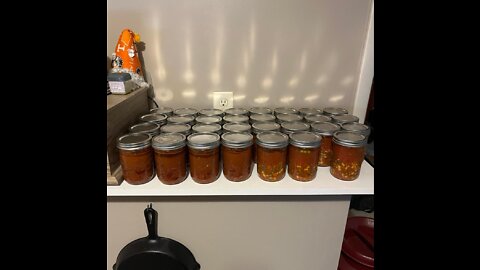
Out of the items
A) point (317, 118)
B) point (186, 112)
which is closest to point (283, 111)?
point (317, 118)

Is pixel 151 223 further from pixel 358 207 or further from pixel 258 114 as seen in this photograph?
pixel 358 207

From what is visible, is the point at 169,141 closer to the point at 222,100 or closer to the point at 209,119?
the point at 209,119

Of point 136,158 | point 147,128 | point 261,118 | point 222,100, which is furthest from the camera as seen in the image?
point 222,100

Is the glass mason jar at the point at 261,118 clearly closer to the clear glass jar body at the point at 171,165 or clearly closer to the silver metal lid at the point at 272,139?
the silver metal lid at the point at 272,139

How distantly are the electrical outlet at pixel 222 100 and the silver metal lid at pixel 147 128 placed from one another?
0.27 meters

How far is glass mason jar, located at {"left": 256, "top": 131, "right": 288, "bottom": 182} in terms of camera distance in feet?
2.34

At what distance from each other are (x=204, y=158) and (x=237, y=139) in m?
0.10

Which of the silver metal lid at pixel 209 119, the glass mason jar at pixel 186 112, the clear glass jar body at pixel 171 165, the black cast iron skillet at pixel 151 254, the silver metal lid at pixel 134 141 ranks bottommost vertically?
the black cast iron skillet at pixel 151 254

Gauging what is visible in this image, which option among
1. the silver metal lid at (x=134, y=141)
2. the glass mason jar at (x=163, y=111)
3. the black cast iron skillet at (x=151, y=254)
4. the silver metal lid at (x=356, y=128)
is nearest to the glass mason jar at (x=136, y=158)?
the silver metal lid at (x=134, y=141)

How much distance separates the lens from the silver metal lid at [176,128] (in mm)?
791

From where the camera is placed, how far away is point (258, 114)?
3.09 ft

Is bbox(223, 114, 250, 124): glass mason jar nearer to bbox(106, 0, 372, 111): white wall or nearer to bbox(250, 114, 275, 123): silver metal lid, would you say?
bbox(250, 114, 275, 123): silver metal lid

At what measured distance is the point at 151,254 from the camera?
763 mm

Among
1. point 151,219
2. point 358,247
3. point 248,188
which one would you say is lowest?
point 358,247
